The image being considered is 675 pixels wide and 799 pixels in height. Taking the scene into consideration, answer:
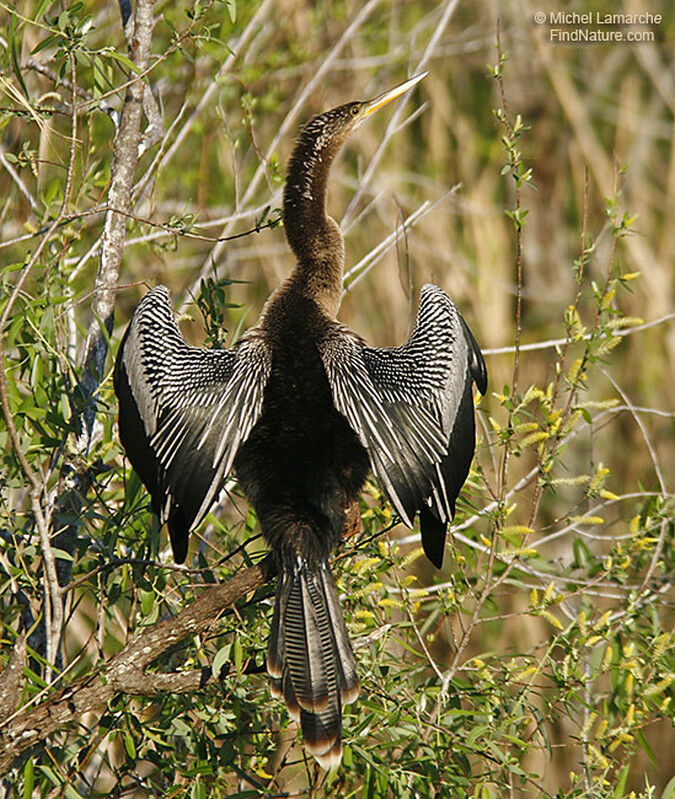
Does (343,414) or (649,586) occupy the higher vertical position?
(343,414)

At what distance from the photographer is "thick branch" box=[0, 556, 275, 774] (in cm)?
212

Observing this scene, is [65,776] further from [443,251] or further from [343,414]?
[443,251]

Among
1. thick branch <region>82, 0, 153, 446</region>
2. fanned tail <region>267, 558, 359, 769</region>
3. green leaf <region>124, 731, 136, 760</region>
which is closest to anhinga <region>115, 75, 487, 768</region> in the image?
fanned tail <region>267, 558, 359, 769</region>

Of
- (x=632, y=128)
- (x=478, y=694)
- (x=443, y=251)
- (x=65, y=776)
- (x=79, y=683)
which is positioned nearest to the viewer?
(x=79, y=683)

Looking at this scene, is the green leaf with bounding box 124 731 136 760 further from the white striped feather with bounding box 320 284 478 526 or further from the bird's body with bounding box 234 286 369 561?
the white striped feather with bounding box 320 284 478 526

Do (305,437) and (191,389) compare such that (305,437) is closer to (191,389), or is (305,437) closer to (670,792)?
(191,389)

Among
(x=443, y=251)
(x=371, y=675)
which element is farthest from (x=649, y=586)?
(x=443, y=251)

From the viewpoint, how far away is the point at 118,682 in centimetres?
215

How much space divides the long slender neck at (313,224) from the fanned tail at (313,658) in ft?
2.98

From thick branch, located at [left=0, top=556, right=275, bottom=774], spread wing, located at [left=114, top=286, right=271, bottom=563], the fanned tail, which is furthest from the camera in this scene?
spread wing, located at [left=114, top=286, right=271, bottom=563]

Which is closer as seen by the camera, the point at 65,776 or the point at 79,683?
the point at 79,683

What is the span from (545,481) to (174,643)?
0.89m

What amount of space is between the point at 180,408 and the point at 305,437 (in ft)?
0.99

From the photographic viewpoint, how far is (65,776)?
231cm
